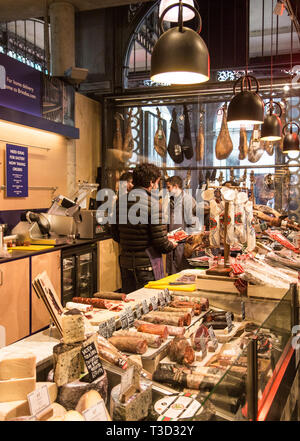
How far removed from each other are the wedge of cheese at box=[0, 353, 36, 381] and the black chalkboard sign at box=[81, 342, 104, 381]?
0.19 m

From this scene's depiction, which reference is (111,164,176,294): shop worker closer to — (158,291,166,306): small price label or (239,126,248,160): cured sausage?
(158,291,166,306): small price label

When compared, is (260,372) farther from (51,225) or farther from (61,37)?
(61,37)

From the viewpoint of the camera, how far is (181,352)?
1891 millimetres

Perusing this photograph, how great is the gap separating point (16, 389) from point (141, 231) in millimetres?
2570

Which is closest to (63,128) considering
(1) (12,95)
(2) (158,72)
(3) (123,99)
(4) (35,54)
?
(1) (12,95)

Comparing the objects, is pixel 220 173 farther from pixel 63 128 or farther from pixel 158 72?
pixel 158 72

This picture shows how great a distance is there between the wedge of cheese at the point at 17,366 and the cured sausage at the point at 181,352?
2.16 feet

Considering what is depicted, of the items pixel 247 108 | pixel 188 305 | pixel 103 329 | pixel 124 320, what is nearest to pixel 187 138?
pixel 247 108

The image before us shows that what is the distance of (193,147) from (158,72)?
5.08m

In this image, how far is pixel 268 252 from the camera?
3650 mm

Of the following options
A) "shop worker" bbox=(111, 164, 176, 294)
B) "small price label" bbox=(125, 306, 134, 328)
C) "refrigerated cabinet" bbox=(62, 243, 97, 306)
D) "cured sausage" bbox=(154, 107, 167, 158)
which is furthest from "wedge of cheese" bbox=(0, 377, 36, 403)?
"cured sausage" bbox=(154, 107, 167, 158)

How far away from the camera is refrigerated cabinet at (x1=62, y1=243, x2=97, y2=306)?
5602 millimetres

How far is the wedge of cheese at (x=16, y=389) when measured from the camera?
1.43 metres

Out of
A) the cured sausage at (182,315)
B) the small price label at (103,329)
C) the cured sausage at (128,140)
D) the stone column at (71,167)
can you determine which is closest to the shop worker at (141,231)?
the cured sausage at (182,315)
